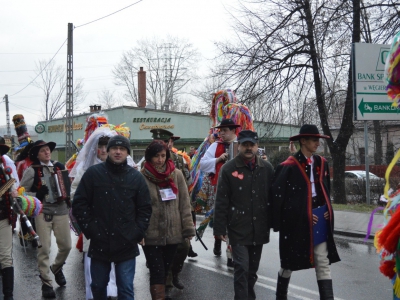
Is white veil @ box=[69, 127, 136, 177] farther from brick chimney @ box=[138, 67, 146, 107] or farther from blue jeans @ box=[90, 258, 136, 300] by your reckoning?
brick chimney @ box=[138, 67, 146, 107]

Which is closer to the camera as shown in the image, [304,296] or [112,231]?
[112,231]

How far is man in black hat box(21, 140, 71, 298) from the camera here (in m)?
6.61

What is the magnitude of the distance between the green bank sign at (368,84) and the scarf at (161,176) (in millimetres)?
9197

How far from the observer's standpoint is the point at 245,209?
17.5 ft

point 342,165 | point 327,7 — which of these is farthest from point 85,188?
point 342,165

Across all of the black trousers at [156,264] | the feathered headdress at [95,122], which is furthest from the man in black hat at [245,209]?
the feathered headdress at [95,122]

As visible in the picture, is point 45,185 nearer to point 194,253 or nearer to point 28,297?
point 28,297

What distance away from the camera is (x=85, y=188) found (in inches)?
184

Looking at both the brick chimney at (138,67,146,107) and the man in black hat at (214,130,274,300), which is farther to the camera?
the brick chimney at (138,67,146,107)

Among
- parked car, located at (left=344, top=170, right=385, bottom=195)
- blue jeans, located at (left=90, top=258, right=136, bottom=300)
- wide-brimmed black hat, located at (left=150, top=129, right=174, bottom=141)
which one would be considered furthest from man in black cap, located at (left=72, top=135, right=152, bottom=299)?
parked car, located at (left=344, top=170, right=385, bottom=195)

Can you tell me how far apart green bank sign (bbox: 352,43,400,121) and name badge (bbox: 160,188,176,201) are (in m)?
9.25

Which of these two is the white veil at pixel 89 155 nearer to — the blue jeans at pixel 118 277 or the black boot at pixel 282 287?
the blue jeans at pixel 118 277

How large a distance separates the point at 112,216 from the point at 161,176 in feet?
3.12

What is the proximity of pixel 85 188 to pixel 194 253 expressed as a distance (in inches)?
166
